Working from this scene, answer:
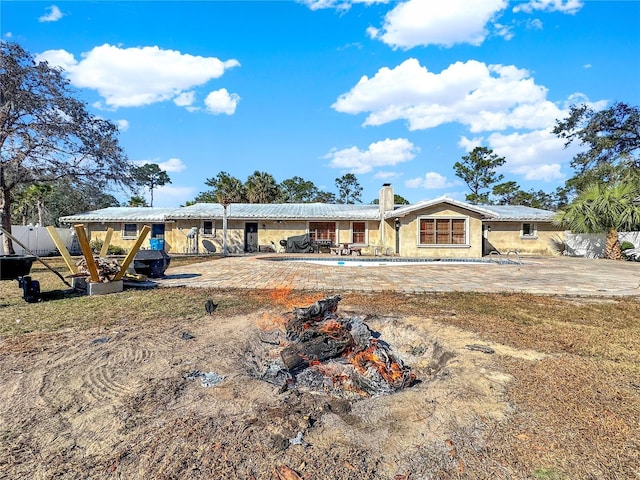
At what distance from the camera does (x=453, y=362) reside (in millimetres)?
3484

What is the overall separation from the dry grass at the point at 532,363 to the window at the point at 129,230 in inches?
599

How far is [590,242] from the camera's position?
19.5 metres

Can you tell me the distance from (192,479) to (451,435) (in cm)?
161

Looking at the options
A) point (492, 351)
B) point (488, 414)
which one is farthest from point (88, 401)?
point (492, 351)

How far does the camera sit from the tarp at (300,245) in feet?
68.3

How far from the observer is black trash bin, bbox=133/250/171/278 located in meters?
9.44

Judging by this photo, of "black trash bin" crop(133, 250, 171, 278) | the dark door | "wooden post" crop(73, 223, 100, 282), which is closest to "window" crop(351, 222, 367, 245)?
the dark door

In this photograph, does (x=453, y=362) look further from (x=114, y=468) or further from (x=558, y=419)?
(x=114, y=468)

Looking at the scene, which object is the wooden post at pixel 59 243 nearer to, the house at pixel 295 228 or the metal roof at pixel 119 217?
the house at pixel 295 228

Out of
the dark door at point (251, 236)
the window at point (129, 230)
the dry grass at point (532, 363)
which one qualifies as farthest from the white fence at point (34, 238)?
the dry grass at point (532, 363)

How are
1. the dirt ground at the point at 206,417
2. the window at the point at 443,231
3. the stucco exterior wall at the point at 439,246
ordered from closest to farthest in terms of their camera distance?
1. the dirt ground at the point at 206,417
2. the stucco exterior wall at the point at 439,246
3. the window at the point at 443,231

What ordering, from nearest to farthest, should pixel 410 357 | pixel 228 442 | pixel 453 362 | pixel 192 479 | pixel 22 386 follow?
pixel 192 479 → pixel 228 442 → pixel 22 386 → pixel 453 362 → pixel 410 357

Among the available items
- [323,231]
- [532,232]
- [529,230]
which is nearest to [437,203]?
[323,231]

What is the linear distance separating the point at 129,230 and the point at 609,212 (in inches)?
1112
